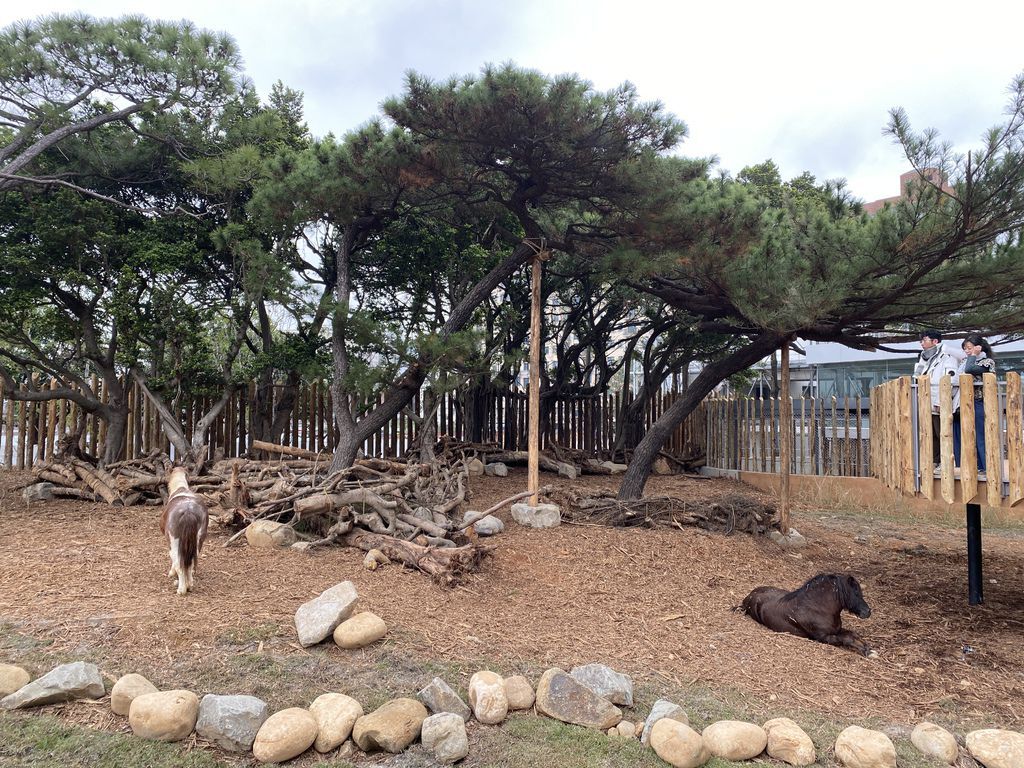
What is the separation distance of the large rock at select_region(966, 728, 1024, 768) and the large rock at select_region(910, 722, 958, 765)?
9 centimetres

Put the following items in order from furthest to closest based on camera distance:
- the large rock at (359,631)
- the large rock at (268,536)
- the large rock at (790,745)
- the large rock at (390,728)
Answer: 1. the large rock at (268,536)
2. the large rock at (359,631)
3. the large rock at (790,745)
4. the large rock at (390,728)

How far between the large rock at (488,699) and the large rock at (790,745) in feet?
4.22

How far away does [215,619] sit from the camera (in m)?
3.91

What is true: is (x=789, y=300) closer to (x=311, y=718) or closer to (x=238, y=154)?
(x=311, y=718)

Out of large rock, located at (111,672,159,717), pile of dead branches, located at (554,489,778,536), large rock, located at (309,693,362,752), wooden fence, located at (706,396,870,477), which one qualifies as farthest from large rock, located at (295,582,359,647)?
wooden fence, located at (706,396,870,477)

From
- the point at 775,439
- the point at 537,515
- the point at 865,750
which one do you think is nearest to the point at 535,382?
the point at 537,515

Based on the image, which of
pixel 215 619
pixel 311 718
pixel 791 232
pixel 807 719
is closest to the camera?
pixel 311 718

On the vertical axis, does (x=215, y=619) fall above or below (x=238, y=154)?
below

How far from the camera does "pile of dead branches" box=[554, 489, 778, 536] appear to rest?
7.66 meters

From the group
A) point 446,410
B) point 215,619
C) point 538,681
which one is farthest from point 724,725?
point 446,410

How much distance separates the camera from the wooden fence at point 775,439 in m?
11.4

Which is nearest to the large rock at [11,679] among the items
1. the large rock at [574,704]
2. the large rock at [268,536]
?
the large rock at [574,704]

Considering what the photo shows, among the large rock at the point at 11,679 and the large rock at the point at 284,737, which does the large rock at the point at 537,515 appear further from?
the large rock at the point at 11,679

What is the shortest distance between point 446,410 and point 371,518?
21.9 ft
